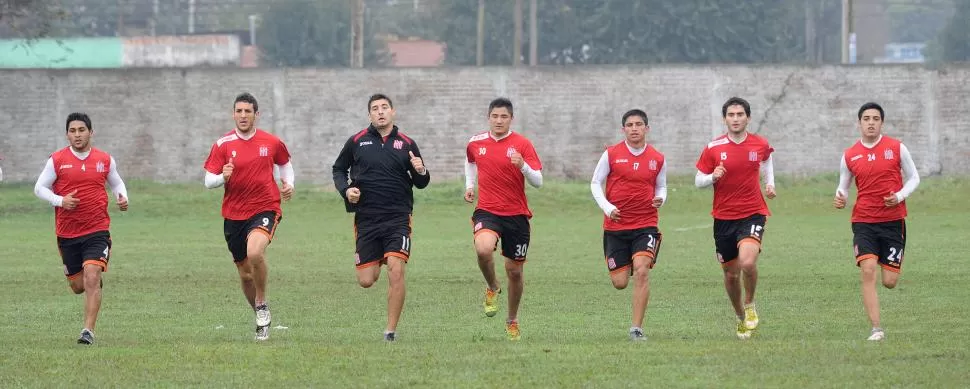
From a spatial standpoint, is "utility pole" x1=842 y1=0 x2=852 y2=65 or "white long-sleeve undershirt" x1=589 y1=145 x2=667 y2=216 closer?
"white long-sleeve undershirt" x1=589 y1=145 x2=667 y2=216

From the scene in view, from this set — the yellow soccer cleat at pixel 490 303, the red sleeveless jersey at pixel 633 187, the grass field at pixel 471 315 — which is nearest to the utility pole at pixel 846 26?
the grass field at pixel 471 315

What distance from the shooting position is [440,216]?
35.1 m

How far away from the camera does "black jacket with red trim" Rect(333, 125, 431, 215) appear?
13633mm

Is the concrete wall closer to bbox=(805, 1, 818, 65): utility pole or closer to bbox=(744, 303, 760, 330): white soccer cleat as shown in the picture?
bbox=(744, 303, 760, 330): white soccer cleat

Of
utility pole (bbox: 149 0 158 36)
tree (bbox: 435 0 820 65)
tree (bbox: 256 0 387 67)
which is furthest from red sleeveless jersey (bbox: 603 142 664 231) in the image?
utility pole (bbox: 149 0 158 36)

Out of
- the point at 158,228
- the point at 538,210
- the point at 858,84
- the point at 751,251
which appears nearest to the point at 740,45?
the point at 858,84

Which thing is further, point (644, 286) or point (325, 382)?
point (644, 286)

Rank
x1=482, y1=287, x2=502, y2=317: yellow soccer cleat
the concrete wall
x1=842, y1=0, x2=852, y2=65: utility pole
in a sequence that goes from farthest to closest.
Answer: x1=842, y1=0, x2=852, y2=65: utility pole < the concrete wall < x1=482, y1=287, x2=502, y2=317: yellow soccer cleat

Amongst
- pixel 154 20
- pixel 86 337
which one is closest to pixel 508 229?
pixel 86 337

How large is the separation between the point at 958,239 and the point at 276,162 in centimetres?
1709

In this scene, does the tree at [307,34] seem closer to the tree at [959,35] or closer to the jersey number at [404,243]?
the tree at [959,35]

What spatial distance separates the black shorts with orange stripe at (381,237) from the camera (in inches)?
530

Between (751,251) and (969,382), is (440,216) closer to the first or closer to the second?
(751,251)

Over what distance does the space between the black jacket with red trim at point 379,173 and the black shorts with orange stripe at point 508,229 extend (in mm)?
661
